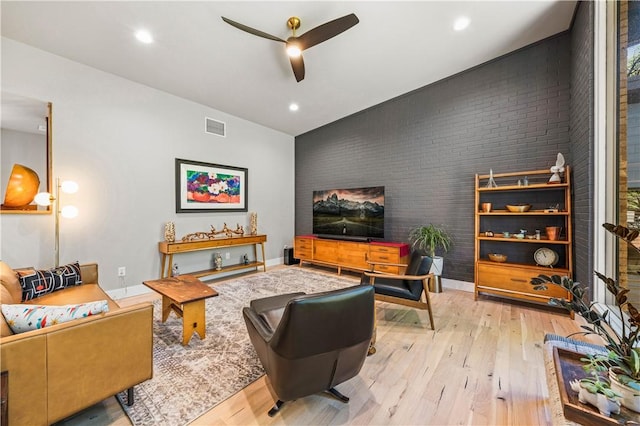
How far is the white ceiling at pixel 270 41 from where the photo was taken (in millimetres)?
2561

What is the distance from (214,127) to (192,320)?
11.9 feet

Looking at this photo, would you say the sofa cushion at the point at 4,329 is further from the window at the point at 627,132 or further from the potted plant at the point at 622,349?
the window at the point at 627,132

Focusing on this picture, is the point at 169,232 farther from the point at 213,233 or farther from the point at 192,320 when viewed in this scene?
the point at 192,320

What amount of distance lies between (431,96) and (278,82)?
2.59 metres

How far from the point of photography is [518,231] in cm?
349

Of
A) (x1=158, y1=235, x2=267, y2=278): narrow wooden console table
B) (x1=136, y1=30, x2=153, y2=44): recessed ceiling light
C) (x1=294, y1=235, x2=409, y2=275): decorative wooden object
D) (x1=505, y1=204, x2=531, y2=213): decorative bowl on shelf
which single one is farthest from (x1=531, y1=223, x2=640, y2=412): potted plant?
(x1=158, y1=235, x2=267, y2=278): narrow wooden console table

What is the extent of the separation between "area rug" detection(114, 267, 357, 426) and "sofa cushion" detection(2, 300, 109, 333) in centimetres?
72

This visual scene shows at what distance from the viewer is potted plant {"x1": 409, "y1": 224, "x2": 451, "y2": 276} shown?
385 cm

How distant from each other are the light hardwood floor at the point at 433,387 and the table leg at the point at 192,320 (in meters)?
0.66

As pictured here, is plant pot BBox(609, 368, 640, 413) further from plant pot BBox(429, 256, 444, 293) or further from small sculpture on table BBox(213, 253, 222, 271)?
small sculpture on table BBox(213, 253, 222, 271)

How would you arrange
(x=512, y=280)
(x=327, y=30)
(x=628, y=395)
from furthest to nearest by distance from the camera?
(x=512, y=280) < (x=327, y=30) < (x=628, y=395)

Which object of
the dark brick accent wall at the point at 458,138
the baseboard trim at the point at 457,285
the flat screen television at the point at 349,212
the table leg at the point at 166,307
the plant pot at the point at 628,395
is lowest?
the baseboard trim at the point at 457,285

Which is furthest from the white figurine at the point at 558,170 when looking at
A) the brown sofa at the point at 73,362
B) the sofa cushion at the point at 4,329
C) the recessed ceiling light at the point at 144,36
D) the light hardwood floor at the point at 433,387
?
the recessed ceiling light at the point at 144,36

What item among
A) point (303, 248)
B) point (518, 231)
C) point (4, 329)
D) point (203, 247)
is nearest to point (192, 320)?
point (4, 329)
